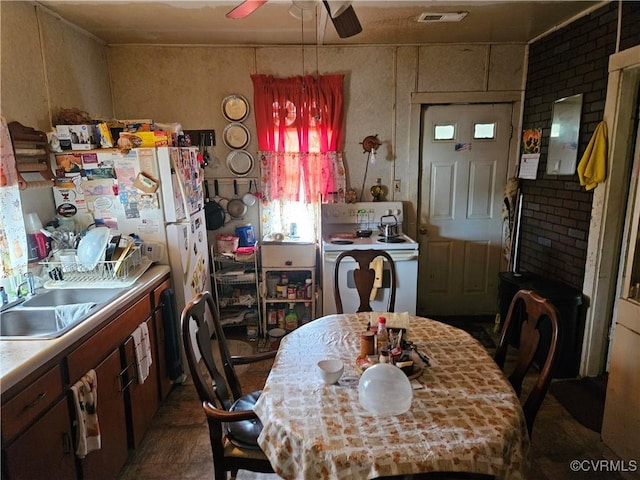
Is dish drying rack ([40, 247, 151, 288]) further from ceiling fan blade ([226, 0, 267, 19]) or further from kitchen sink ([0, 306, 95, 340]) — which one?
ceiling fan blade ([226, 0, 267, 19])

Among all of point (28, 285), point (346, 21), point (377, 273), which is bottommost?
point (377, 273)

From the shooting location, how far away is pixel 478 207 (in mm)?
3662

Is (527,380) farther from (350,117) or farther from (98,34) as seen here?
(98,34)

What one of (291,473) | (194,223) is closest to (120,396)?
(291,473)

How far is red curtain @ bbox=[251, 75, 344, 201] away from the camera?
3363 mm

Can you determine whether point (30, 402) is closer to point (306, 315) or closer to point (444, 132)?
point (306, 315)

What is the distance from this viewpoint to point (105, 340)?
1793 mm

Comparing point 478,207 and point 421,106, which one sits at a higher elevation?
point 421,106

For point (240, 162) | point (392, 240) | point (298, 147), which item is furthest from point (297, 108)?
point (392, 240)

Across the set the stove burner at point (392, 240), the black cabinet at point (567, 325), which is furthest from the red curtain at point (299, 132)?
the black cabinet at point (567, 325)

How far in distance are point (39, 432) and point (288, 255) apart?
83.7 inches

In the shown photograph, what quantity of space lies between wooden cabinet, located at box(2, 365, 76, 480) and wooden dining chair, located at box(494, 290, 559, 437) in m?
1.71

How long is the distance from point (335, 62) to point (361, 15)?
0.79m

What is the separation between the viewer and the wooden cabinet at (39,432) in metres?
1.23
